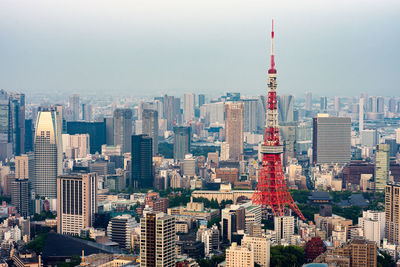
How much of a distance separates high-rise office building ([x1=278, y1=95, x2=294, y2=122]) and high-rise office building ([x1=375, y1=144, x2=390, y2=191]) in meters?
10.7

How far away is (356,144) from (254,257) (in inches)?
703

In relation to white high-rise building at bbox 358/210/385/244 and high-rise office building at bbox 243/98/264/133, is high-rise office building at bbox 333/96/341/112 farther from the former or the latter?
white high-rise building at bbox 358/210/385/244

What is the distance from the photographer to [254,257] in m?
11.9

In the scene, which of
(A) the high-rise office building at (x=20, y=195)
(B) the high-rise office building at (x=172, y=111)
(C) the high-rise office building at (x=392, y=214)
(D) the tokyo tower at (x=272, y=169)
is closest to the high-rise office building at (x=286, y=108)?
(B) the high-rise office building at (x=172, y=111)

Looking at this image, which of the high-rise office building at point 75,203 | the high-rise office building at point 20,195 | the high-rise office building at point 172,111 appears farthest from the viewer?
the high-rise office building at point 172,111

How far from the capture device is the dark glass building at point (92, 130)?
29.4 metres

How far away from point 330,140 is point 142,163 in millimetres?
7583

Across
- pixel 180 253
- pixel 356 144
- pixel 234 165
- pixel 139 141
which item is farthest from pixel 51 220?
pixel 356 144

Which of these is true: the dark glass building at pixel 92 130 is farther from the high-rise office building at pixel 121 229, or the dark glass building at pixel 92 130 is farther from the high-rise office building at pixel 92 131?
the high-rise office building at pixel 121 229

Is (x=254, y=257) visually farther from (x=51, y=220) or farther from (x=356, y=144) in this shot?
(x=356, y=144)

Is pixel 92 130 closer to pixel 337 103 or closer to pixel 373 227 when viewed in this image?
pixel 337 103

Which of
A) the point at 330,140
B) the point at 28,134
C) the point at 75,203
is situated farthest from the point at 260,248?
the point at 330,140

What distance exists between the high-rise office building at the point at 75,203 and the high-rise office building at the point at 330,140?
11954 millimetres

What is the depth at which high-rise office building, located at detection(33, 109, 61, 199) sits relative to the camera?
18.7m
